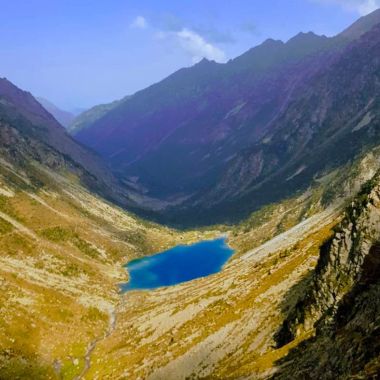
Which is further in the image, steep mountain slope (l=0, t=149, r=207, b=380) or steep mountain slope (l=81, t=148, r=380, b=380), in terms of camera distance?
steep mountain slope (l=0, t=149, r=207, b=380)

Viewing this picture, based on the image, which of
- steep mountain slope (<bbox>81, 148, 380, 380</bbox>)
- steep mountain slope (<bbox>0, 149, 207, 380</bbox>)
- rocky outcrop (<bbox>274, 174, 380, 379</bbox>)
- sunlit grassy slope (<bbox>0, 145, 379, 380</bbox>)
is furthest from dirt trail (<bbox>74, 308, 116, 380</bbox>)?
rocky outcrop (<bbox>274, 174, 380, 379</bbox>)

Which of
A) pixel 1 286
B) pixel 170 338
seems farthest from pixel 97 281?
pixel 170 338

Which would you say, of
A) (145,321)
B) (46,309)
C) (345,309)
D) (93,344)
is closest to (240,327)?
(145,321)

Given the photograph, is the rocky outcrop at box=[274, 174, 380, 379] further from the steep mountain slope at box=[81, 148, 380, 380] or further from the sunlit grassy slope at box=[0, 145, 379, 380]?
the sunlit grassy slope at box=[0, 145, 379, 380]

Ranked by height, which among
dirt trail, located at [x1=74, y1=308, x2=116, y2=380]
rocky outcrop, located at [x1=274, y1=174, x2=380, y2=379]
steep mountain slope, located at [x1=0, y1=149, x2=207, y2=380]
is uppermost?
rocky outcrop, located at [x1=274, y1=174, x2=380, y2=379]

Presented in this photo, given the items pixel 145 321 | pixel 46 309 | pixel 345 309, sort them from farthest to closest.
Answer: pixel 46 309 → pixel 145 321 → pixel 345 309

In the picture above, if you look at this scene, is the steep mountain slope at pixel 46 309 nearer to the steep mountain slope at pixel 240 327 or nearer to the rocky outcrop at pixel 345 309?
the steep mountain slope at pixel 240 327

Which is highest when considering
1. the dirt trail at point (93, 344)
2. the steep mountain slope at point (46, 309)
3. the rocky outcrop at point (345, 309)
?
the rocky outcrop at point (345, 309)

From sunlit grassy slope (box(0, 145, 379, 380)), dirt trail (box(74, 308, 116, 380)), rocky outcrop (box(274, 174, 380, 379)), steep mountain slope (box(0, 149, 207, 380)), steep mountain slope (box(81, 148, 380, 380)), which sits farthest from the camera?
steep mountain slope (box(0, 149, 207, 380))

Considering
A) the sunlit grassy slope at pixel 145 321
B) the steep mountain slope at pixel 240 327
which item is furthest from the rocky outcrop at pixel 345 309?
the sunlit grassy slope at pixel 145 321

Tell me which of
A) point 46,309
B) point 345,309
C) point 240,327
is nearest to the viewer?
point 345,309

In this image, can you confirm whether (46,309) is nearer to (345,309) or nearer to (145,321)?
(145,321)
